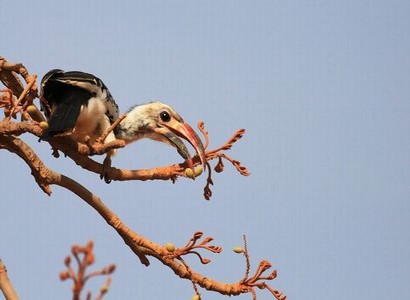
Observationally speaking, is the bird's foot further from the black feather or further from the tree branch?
the tree branch

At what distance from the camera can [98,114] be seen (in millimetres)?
6527

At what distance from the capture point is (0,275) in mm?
4812

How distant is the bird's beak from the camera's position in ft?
19.6

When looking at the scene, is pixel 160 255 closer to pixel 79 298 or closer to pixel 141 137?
pixel 141 137

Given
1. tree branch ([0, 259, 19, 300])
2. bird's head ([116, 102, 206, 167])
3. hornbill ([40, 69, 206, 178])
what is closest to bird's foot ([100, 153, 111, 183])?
hornbill ([40, 69, 206, 178])

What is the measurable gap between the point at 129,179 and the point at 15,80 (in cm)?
103

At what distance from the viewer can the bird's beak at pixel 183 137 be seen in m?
5.97

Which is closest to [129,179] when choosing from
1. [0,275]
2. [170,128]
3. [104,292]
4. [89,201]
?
[89,201]

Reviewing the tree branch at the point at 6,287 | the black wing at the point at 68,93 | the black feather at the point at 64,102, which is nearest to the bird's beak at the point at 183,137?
the black wing at the point at 68,93

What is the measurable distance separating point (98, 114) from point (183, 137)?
70cm

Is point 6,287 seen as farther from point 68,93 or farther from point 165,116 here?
point 165,116

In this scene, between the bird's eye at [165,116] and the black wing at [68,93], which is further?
the bird's eye at [165,116]

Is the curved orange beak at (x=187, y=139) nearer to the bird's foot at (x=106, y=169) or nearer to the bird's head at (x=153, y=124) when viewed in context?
the bird's head at (x=153, y=124)

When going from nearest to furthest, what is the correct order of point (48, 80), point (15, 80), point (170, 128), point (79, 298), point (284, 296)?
point (79, 298), point (284, 296), point (15, 80), point (48, 80), point (170, 128)
